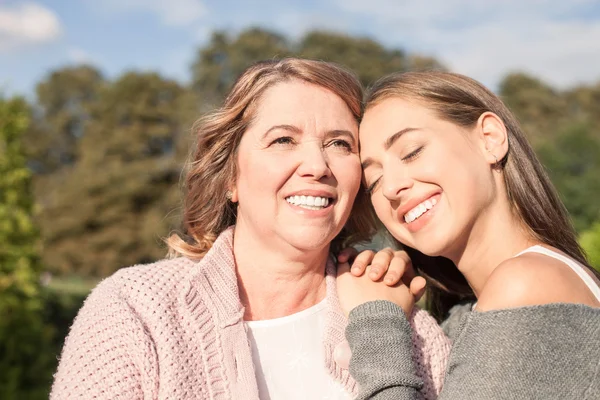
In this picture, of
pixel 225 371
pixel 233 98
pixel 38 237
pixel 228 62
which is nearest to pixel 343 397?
pixel 225 371

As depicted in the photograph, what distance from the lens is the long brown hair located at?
2.52m

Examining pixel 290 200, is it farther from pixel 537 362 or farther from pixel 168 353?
pixel 537 362

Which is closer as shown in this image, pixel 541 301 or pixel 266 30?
pixel 541 301

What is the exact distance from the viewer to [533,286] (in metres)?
2.00

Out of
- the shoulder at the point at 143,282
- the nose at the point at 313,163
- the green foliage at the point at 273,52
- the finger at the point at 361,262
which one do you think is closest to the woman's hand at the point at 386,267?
the finger at the point at 361,262

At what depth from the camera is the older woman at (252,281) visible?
2207 millimetres

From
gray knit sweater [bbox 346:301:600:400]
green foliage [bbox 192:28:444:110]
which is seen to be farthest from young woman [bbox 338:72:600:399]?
green foliage [bbox 192:28:444:110]

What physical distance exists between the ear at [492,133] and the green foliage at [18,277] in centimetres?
566

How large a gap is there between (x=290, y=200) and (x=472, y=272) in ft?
2.61

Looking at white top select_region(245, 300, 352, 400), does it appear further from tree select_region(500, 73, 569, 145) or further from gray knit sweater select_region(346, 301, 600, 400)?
tree select_region(500, 73, 569, 145)

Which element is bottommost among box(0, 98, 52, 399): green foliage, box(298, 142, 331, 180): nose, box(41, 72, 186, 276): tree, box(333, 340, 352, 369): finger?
box(41, 72, 186, 276): tree

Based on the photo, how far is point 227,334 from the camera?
2.40 meters

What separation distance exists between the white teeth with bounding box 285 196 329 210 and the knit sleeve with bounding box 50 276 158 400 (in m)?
0.75

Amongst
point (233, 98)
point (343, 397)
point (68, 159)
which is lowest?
point (68, 159)
